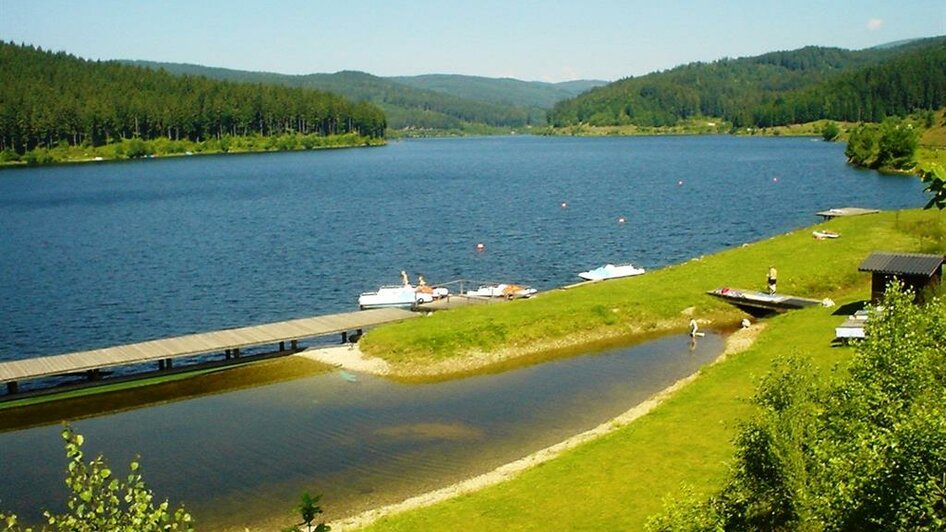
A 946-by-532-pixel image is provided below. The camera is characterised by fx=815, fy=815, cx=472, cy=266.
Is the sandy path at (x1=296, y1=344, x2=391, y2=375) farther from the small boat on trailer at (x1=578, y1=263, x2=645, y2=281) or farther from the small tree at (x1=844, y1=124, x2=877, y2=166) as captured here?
the small tree at (x1=844, y1=124, x2=877, y2=166)

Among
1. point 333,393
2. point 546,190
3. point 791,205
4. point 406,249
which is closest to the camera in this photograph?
point 333,393

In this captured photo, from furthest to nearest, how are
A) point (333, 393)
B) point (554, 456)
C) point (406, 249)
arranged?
point (406, 249) < point (333, 393) < point (554, 456)

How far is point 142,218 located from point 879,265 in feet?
348

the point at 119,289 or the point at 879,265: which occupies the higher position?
the point at 879,265

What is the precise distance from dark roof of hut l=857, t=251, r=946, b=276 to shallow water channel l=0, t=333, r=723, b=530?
1001cm

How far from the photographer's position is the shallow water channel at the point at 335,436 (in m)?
32.6

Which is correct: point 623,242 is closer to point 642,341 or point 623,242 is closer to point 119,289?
point 642,341

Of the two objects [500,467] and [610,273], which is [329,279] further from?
[500,467]

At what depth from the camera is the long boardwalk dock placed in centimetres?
4572

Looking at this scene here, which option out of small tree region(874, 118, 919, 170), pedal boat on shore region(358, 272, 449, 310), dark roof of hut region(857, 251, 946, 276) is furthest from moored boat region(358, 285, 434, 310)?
small tree region(874, 118, 919, 170)

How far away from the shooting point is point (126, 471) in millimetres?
35719

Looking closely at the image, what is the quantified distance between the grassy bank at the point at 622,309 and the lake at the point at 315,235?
12407mm

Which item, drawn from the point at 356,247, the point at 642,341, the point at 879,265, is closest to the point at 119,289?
the point at 356,247

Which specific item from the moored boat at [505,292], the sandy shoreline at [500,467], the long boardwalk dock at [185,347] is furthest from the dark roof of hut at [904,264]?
the long boardwalk dock at [185,347]
